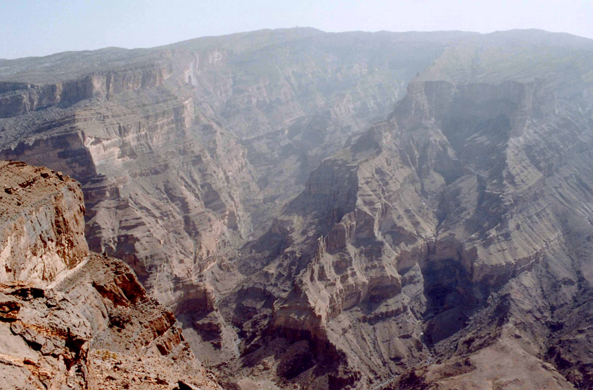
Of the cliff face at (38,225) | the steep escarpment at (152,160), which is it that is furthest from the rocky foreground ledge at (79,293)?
the steep escarpment at (152,160)

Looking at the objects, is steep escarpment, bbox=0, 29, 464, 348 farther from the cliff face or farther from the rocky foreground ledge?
the rocky foreground ledge

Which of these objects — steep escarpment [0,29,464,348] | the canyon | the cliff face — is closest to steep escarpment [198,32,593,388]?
the canyon

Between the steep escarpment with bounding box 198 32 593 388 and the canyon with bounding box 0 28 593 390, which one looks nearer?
the canyon with bounding box 0 28 593 390

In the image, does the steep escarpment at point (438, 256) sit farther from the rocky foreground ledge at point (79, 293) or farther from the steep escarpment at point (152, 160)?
the rocky foreground ledge at point (79, 293)

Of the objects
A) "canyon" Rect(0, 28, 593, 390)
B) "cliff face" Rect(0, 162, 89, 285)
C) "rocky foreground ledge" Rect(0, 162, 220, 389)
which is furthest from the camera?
"canyon" Rect(0, 28, 593, 390)

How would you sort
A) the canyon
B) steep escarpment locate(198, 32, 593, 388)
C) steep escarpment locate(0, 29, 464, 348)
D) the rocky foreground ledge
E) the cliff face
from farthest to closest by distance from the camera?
steep escarpment locate(0, 29, 464, 348) < steep escarpment locate(198, 32, 593, 388) < the canyon < the cliff face < the rocky foreground ledge

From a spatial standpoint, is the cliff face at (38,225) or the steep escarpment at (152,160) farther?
the steep escarpment at (152,160)

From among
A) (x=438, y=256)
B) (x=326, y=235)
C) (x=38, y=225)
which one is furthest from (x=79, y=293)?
(x=438, y=256)
